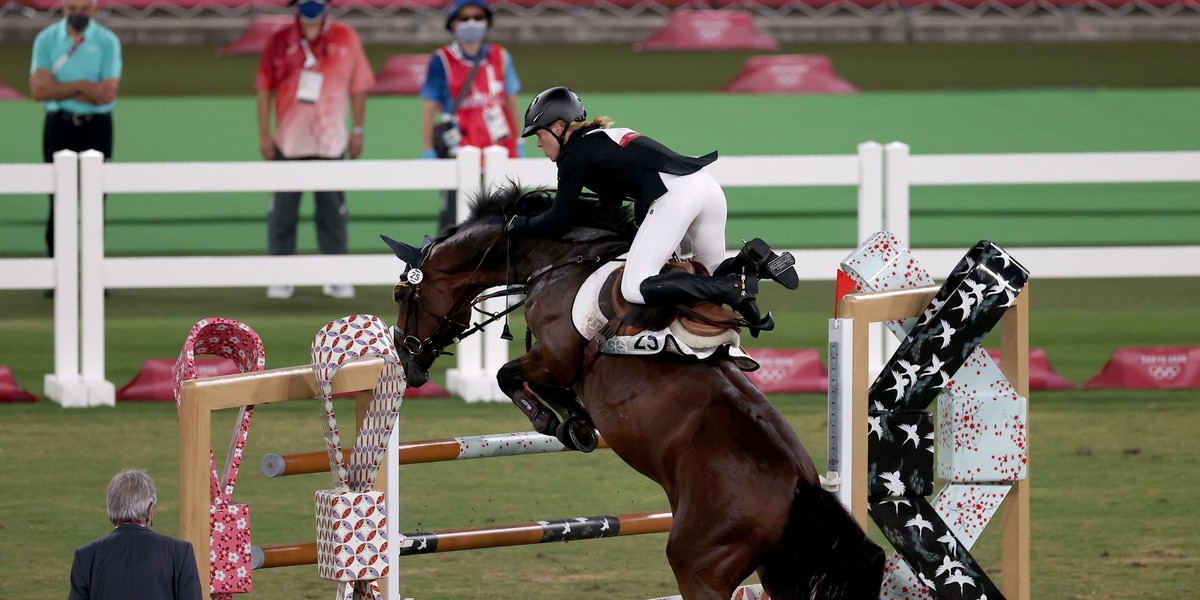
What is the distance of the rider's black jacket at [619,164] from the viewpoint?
18.9 ft

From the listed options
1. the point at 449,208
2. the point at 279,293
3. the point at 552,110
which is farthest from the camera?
the point at 279,293

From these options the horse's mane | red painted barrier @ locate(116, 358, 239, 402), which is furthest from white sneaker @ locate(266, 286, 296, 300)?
the horse's mane

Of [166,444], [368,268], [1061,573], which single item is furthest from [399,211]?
[1061,573]

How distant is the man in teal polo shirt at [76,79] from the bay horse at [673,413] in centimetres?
623

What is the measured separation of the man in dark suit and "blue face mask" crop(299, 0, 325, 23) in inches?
306

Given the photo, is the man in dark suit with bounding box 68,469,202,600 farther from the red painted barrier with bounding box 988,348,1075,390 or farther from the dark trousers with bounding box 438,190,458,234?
the red painted barrier with bounding box 988,348,1075,390

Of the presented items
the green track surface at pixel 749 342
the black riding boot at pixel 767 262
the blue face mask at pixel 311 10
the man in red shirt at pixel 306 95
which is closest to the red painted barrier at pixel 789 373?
the green track surface at pixel 749 342

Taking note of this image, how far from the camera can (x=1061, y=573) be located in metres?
6.96

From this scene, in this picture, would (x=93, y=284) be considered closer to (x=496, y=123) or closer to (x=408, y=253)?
(x=496, y=123)

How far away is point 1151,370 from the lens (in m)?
10.6

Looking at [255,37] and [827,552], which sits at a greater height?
[255,37]

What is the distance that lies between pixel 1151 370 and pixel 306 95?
5572 mm

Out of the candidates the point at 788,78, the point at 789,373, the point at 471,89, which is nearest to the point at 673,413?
the point at 789,373

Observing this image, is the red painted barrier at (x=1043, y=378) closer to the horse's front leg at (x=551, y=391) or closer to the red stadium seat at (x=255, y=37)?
the horse's front leg at (x=551, y=391)
